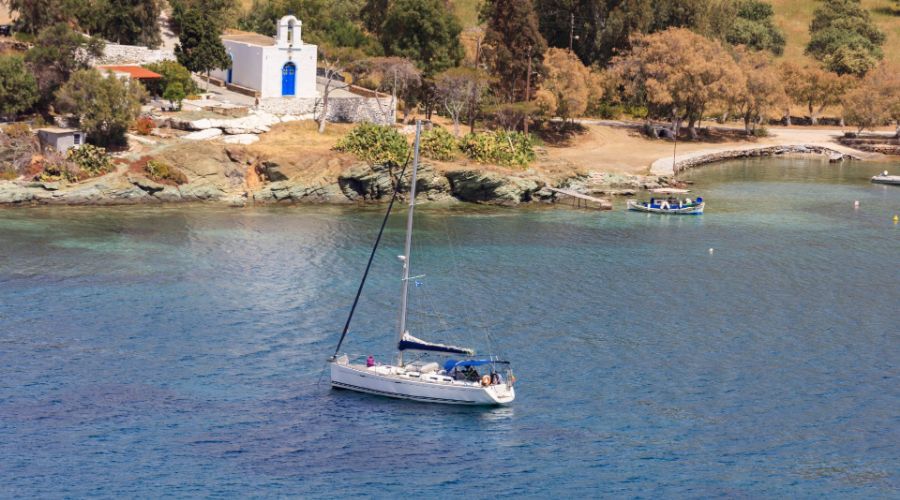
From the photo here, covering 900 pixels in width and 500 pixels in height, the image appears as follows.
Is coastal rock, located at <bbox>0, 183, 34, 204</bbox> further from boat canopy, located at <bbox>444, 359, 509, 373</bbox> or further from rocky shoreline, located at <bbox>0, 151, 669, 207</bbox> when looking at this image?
boat canopy, located at <bbox>444, 359, 509, 373</bbox>

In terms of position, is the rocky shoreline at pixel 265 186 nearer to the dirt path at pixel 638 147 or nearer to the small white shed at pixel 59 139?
the small white shed at pixel 59 139

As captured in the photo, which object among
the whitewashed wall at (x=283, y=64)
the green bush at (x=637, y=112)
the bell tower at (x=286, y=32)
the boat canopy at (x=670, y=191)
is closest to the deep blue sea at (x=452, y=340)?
the boat canopy at (x=670, y=191)

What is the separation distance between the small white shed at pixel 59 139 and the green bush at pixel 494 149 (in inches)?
1370

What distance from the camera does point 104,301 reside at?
7238cm

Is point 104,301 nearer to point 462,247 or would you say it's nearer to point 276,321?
point 276,321

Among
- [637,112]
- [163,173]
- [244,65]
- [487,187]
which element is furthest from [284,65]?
[637,112]

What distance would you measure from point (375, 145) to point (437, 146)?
6573 millimetres

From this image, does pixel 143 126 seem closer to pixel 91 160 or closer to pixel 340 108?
pixel 91 160

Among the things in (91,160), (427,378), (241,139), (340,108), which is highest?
(340,108)

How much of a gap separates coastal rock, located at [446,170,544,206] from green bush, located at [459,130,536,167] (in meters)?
4.83

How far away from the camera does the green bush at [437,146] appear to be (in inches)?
4407

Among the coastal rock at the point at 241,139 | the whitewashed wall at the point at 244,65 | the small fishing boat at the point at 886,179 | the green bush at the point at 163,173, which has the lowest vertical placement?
the green bush at the point at 163,173

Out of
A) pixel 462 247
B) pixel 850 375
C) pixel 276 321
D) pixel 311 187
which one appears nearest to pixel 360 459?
pixel 276 321

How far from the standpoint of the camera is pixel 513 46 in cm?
13225
